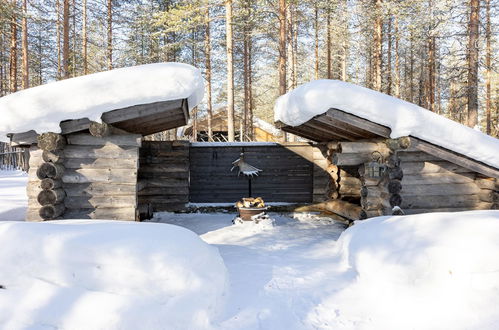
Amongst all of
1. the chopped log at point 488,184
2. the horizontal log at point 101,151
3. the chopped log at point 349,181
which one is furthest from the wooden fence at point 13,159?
the chopped log at point 488,184

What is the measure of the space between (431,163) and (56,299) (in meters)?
7.00

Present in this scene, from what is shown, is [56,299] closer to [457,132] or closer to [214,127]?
[457,132]

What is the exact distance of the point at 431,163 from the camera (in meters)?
6.78

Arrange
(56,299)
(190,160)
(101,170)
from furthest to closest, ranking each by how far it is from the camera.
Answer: (190,160) < (101,170) < (56,299)

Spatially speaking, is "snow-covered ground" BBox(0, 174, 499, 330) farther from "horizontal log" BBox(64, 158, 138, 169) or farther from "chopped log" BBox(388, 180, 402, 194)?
"horizontal log" BBox(64, 158, 138, 169)

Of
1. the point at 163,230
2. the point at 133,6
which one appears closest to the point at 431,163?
the point at 163,230

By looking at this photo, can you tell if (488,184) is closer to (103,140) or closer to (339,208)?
(339,208)

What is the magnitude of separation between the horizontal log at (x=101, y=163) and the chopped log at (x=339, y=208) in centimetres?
510

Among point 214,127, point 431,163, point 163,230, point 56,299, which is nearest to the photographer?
point 56,299

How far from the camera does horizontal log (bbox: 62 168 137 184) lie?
573 centimetres

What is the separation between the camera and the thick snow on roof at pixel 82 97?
5.12 m

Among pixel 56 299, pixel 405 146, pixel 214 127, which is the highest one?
pixel 214 127

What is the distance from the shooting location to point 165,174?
948cm

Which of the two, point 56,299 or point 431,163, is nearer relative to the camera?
point 56,299
